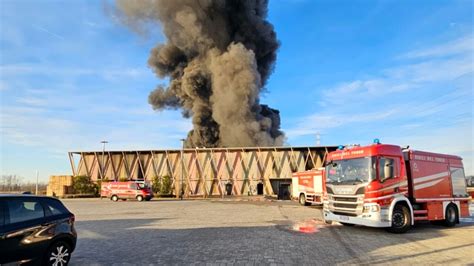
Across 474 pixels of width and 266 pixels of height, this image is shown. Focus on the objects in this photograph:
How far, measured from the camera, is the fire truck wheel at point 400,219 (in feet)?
38.5

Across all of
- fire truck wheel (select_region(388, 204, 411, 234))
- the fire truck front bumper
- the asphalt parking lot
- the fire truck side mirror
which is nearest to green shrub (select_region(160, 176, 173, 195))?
the asphalt parking lot

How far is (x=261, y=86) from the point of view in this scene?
53.3 meters

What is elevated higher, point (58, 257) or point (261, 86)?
point (261, 86)

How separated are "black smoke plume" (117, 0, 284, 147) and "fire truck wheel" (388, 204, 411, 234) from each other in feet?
117

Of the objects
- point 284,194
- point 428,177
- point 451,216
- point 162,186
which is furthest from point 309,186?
point 162,186

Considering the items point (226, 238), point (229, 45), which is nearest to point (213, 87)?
point (229, 45)

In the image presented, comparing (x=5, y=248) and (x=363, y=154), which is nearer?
(x=5, y=248)

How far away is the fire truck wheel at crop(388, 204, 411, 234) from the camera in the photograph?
1174 cm

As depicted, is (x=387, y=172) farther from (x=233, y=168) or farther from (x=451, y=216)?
(x=233, y=168)

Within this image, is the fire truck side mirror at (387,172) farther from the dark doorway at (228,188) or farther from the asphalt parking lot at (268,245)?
the dark doorway at (228,188)

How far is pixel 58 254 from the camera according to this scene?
21.5 feet

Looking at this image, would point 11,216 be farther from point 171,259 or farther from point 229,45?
point 229,45

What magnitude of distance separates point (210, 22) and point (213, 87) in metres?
9.35

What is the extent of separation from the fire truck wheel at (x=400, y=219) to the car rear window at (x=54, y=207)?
9491mm
